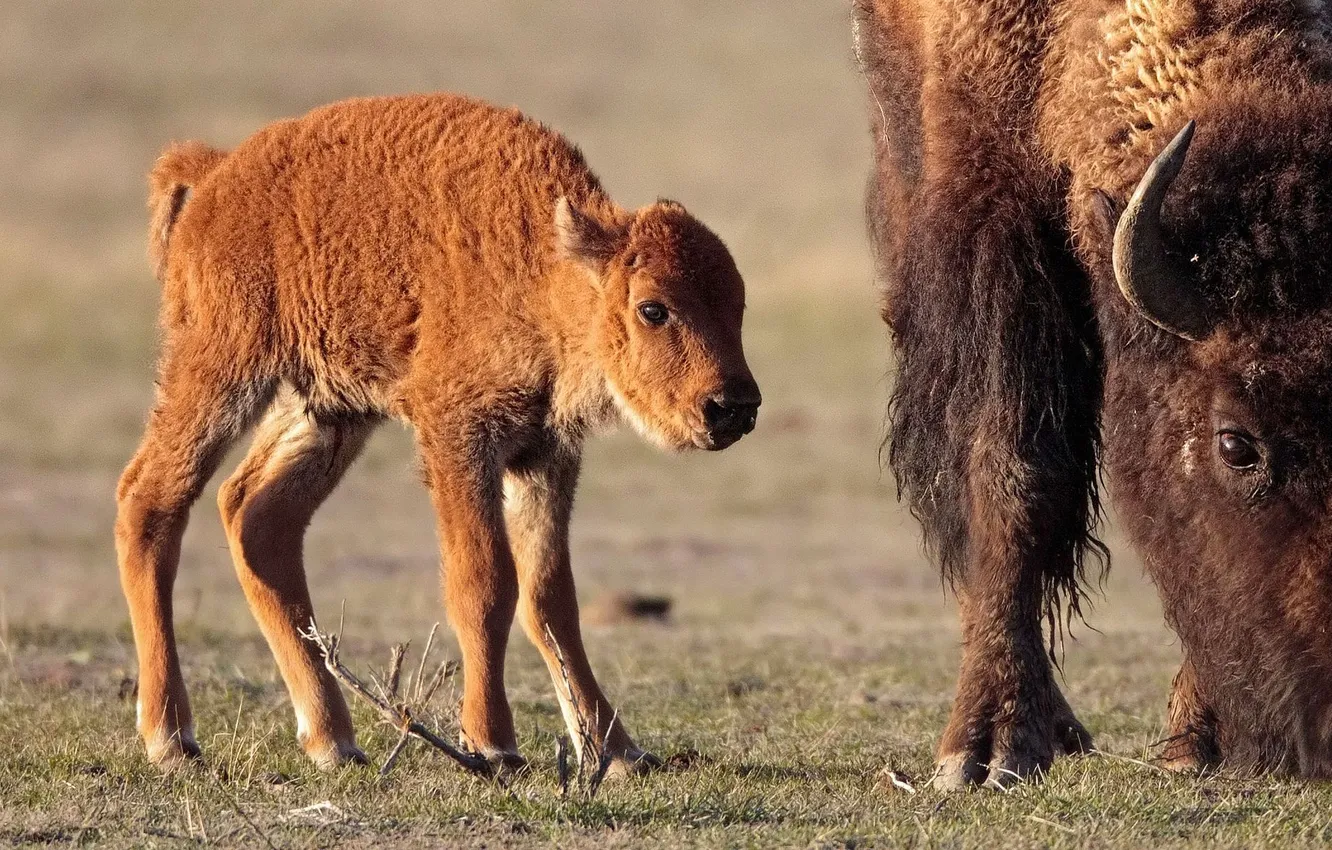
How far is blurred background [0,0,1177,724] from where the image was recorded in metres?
12.6

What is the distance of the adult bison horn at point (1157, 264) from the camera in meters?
5.46

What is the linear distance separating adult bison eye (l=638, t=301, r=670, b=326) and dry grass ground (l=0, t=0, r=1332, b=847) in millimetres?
1378

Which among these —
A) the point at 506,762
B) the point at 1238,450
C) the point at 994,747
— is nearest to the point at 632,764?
the point at 506,762

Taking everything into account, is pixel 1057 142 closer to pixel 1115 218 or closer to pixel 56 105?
pixel 1115 218

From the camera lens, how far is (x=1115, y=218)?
5930 millimetres

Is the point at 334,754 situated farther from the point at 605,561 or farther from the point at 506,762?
the point at 605,561

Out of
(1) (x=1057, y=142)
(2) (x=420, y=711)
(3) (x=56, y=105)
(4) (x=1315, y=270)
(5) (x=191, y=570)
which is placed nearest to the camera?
(4) (x=1315, y=270)

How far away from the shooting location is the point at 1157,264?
560 cm

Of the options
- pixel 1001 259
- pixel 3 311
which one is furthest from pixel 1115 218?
pixel 3 311

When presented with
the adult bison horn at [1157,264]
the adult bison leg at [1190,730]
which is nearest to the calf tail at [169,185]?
the adult bison horn at [1157,264]

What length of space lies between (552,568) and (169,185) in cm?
202

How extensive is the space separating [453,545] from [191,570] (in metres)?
9.82

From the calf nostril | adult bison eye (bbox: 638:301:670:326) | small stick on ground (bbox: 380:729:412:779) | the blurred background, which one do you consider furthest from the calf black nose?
the blurred background

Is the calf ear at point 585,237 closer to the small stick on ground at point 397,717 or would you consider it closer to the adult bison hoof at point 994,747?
the small stick on ground at point 397,717
